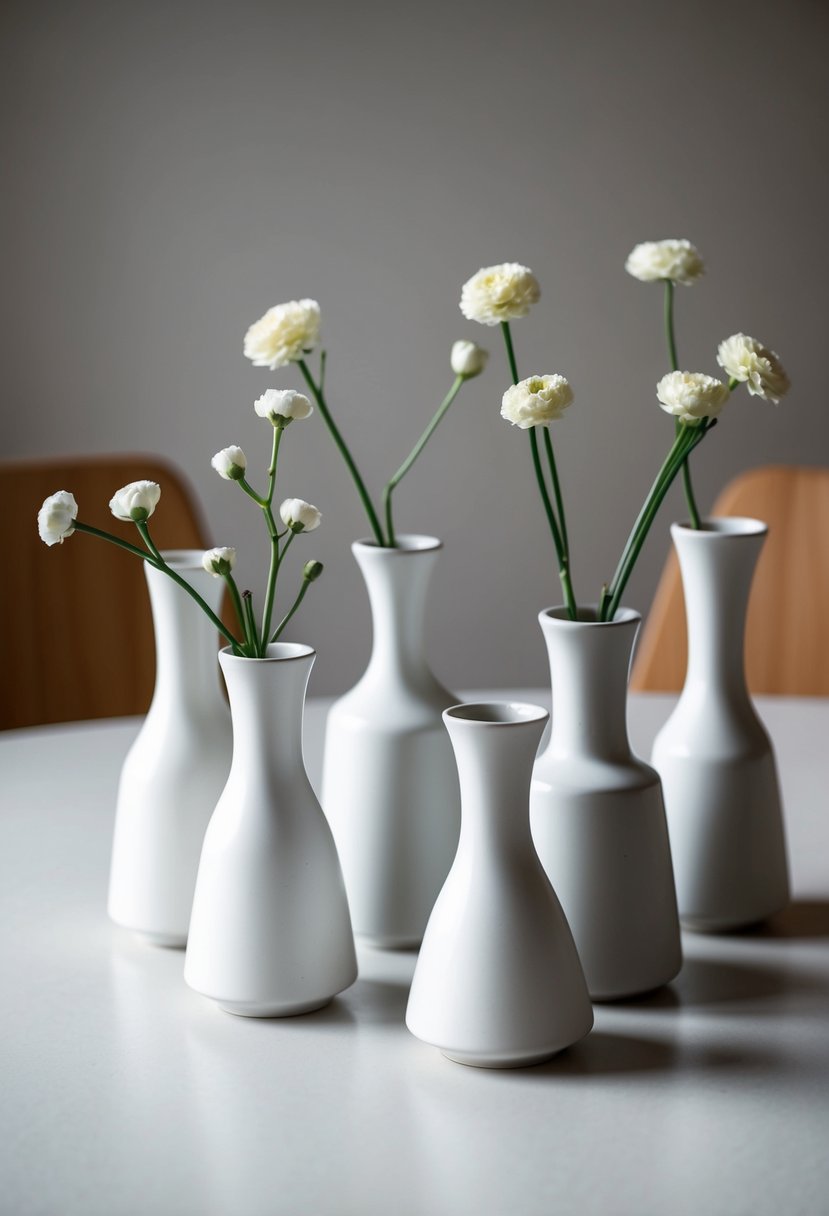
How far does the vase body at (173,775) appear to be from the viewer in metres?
0.80

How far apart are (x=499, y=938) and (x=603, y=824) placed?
11 cm

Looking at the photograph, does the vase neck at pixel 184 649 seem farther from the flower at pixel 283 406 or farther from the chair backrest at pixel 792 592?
the chair backrest at pixel 792 592

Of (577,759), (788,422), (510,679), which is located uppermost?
(788,422)

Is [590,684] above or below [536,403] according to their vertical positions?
below

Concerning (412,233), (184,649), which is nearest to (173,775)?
(184,649)

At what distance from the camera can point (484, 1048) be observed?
647 mm

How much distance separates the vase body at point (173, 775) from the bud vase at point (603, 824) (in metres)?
0.19

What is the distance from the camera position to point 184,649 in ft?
2.69

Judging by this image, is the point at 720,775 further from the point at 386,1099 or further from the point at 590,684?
the point at 386,1099

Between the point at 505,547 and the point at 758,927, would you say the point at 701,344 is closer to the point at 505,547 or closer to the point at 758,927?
the point at 505,547

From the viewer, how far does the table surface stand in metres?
0.58

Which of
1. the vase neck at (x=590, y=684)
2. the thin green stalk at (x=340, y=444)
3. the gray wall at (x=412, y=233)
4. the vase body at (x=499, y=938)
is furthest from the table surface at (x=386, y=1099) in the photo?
the gray wall at (x=412, y=233)

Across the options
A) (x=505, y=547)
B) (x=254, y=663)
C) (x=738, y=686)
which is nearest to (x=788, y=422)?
(x=505, y=547)

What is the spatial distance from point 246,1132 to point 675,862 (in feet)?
1.04
